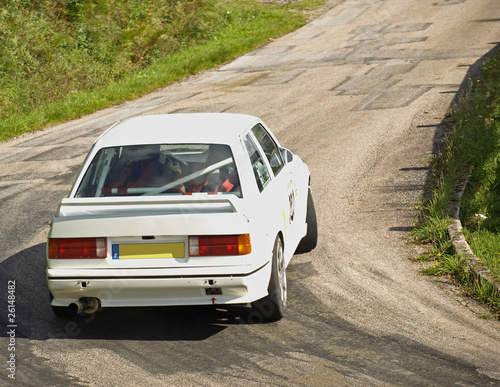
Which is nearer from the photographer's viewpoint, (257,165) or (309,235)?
(257,165)

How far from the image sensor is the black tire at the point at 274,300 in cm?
561

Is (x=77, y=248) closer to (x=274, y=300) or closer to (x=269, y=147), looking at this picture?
(x=274, y=300)

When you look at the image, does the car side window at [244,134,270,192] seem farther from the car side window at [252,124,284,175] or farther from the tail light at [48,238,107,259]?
the tail light at [48,238,107,259]

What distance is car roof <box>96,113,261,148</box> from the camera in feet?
19.4

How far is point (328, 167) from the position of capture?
38.5 feet

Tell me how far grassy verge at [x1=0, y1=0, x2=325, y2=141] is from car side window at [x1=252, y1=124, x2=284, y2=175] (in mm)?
10114

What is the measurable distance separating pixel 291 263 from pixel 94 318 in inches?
92.6

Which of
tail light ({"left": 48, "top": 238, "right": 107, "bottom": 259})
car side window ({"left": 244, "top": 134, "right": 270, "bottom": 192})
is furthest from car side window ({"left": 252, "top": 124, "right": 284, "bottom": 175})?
tail light ({"left": 48, "top": 238, "right": 107, "bottom": 259})

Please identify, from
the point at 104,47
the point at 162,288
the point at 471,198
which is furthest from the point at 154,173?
the point at 104,47

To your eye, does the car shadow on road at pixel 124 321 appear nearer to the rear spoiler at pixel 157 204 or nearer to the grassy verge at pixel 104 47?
the rear spoiler at pixel 157 204

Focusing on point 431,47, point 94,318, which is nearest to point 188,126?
point 94,318

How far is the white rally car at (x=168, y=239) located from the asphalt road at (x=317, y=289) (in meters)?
0.38

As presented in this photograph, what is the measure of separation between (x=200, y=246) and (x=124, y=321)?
1.22 metres

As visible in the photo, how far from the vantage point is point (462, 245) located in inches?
288
